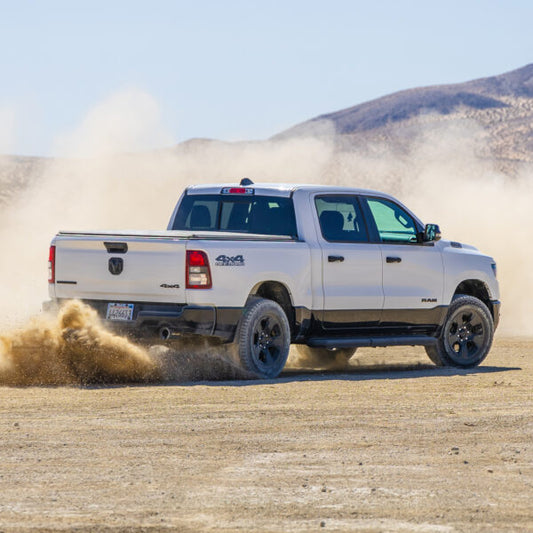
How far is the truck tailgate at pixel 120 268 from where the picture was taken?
40.5 ft

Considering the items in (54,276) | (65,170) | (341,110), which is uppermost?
(341,110)

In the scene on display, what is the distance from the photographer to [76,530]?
6.50 m

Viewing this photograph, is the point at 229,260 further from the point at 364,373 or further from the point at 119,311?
the point at 364,373

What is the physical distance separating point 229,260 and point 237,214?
1523mm

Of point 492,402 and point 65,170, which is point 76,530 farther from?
point 65,170

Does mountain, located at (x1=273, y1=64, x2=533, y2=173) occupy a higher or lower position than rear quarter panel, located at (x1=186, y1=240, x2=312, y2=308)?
higher

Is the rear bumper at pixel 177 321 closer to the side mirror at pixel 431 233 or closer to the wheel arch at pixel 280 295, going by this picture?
the wheel arch at pixel 280 295

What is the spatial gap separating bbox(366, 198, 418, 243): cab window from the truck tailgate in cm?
296

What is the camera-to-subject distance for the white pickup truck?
40.7 ft

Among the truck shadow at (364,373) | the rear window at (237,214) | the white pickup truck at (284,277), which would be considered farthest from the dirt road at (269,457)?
the rear window at (237,214)

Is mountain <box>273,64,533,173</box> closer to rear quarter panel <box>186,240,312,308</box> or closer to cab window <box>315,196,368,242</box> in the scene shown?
cab window <box>315,196,368,242</box>

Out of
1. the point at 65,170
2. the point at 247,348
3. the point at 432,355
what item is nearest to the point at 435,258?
the point at 432,355

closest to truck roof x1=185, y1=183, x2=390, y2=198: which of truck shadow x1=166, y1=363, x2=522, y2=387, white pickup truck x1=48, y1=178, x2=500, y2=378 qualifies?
white pickup truck x1=48, y1=178, x2=500, y2=378

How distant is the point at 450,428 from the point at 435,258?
5.28 meters
